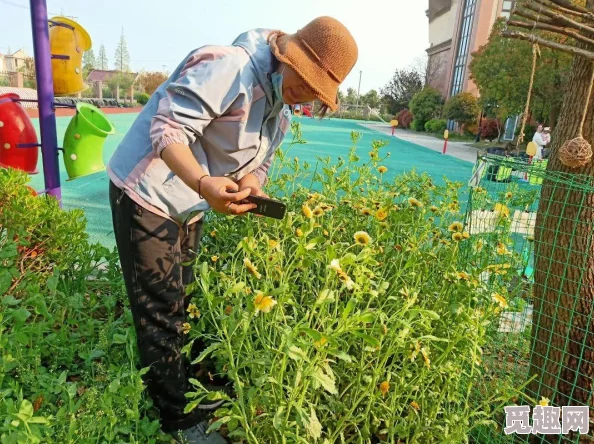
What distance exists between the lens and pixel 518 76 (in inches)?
559

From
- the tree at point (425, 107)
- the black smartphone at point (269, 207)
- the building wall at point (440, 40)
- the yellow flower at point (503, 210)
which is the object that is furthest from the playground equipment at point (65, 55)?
the building wall at point (440, 40)

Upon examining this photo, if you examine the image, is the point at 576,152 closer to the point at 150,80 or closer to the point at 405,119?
the point at 405,119

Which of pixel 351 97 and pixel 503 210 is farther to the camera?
pixel 351 97

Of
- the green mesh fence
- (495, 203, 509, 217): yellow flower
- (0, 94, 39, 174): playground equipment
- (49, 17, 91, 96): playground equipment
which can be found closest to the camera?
→ the green mesh fence

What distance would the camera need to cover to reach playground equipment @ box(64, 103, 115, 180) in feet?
9.17

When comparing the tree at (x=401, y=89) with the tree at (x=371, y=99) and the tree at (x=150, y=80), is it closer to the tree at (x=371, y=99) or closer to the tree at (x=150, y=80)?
the tree at (x=371, y=99)

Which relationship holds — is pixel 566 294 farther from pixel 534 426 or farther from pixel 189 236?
pixel 189 236

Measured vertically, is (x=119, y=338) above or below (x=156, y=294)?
below

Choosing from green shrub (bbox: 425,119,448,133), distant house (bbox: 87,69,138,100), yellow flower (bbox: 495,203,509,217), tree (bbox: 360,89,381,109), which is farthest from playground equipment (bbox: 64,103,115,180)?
tree (bbox: 360,89,381,109)

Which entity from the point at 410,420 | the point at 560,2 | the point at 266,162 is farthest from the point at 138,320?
the point at 560,2

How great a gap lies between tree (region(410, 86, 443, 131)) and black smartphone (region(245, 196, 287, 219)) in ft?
83.2

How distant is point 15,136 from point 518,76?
14.4 m

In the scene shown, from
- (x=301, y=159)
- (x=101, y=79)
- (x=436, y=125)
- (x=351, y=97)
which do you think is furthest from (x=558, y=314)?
(x=351, y=97)

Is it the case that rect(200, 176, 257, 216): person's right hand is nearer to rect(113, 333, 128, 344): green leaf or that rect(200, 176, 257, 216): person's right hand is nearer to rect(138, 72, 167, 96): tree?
rect(113, 333, 128, 344): green leaf
